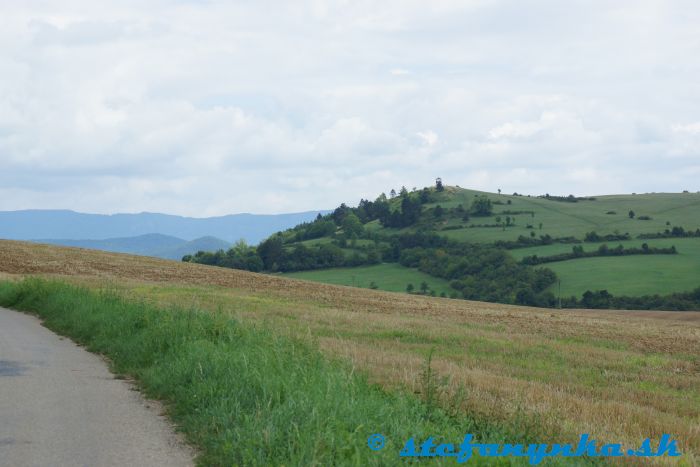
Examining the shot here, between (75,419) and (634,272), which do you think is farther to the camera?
(634,272)

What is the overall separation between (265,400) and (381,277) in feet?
341

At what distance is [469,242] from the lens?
129375mm

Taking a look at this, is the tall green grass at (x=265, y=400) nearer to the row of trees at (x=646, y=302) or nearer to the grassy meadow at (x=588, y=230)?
the row of trees at (x=646, y=302)

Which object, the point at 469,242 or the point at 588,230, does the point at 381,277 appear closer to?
the point at 469,242

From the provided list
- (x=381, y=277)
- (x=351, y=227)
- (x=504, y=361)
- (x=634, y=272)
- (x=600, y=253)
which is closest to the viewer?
(x=504, y=361)

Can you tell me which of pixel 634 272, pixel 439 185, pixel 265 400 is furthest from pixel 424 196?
pixel 265 400

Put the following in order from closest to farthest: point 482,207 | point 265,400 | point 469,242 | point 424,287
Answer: point 265,400 → point 424,287 → point 469,242 → point 482,207

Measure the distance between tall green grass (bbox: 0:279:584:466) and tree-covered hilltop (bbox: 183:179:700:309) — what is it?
270 ft

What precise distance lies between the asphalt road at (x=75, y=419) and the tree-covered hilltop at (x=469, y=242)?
83738mm

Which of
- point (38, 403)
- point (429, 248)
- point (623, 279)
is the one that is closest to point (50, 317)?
point (38, 403)

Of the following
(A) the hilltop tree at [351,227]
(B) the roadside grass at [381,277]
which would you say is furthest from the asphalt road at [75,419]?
(A) the hilltop tree at [351,227]

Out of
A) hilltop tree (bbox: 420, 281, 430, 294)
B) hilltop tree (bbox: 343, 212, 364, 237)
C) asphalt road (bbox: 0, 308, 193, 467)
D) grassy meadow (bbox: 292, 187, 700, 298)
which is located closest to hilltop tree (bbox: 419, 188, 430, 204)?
grassy meadow (bbox: 292, 187, 700, 298)

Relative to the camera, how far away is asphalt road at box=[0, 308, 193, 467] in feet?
23.5

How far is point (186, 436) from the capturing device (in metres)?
8.01
